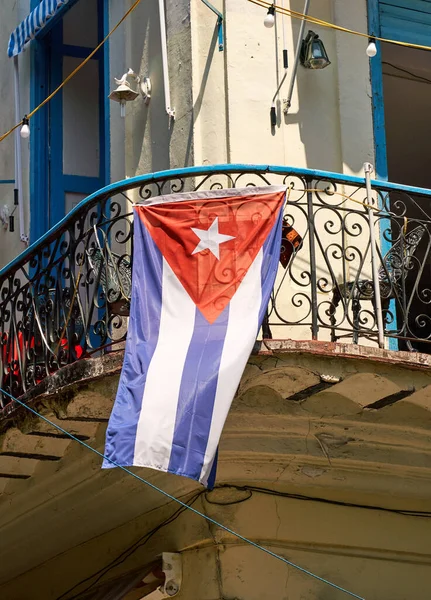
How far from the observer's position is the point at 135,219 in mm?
8094

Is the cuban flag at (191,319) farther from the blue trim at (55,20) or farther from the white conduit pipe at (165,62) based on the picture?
the blue trim at (55,20)

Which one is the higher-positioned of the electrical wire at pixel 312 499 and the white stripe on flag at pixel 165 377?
the white stripe on flag at pixel 165 377

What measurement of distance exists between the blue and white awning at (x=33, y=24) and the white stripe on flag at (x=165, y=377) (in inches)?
181

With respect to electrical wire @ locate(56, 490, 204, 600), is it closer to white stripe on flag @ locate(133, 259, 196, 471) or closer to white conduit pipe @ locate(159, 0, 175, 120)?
white stripe on flag @ locate(133, 259, 196, 471)

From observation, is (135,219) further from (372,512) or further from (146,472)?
(372,512)

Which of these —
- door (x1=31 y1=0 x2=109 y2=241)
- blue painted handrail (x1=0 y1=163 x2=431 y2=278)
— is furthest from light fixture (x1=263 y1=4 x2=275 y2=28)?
door (x1=31 y1=0 x2=109 y2=241)

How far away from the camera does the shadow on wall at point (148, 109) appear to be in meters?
9.88

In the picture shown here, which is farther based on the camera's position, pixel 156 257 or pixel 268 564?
pixel 268 564

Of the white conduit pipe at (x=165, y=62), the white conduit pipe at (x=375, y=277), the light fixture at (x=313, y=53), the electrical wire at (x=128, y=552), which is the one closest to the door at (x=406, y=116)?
the white conduit pipe at (x=375, y=277)

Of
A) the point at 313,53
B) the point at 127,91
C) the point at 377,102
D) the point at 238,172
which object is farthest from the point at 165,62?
the point at 238,172

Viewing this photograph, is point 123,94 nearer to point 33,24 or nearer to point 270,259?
point 33,24

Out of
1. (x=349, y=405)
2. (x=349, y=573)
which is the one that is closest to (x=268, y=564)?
(x=349, y=573)

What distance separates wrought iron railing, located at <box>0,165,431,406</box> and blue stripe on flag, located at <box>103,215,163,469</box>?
303 mm

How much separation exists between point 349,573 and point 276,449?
38.4 inches
